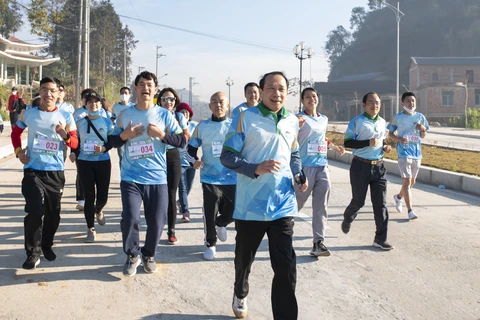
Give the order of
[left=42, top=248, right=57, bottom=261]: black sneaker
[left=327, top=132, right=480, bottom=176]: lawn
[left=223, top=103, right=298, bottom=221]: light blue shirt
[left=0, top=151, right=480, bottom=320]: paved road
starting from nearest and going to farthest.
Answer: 1. [left=223, top=103, right=298, bottom=221]: light blue shirt
2. [left=0, top=151, right=480, bottom=320]: paved road
3. [left=42, top=248, right=57, bottom=261]: black sneaker
4. [left=327, top=132, right=480, bottom=176]: lawn

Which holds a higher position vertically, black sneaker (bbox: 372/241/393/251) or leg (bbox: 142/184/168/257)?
leg (bbox: 142/184/168/257)

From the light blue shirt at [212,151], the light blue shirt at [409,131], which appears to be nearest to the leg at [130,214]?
the light blue shirt at [212,151]

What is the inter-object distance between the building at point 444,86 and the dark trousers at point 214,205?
1928 inches

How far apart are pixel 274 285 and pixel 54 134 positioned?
2985 mm

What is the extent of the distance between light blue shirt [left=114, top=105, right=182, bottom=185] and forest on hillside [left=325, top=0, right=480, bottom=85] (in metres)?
80.8

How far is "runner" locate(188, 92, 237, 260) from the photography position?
603cm

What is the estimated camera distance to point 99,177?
674 cm

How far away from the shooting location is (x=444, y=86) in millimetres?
56250

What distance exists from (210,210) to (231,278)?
1.13 m

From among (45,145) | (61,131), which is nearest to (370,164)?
(61,131)

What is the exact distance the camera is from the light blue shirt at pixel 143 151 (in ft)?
16.8

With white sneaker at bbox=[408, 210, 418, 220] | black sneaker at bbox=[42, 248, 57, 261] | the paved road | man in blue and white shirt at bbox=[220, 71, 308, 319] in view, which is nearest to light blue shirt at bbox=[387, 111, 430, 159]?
white sneaker at bbox=[408, 210, 418, 220]

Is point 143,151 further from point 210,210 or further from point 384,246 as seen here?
point 384,246

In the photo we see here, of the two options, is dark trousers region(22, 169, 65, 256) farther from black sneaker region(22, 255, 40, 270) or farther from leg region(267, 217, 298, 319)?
leg region(267, 217, 298, 319)
